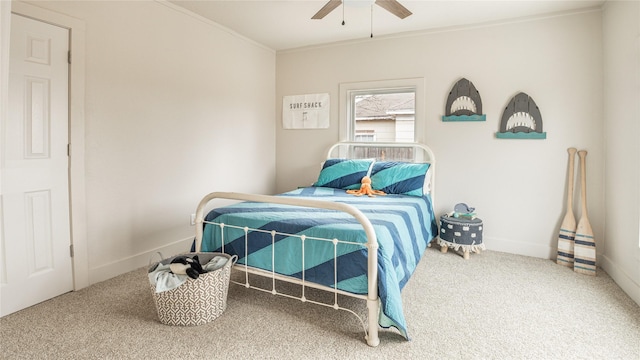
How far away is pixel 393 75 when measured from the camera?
13.3 feet

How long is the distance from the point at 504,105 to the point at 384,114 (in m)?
1.27

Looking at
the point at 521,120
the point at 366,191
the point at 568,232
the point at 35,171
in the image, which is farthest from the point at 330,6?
the point at 568,232

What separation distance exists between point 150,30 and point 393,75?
2.49 m

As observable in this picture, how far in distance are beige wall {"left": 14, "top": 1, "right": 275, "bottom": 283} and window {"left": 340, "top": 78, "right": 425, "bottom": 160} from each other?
126 cm

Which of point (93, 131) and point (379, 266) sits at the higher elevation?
point (93, 131)

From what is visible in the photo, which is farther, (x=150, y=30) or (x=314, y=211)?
(x=150, y=30)

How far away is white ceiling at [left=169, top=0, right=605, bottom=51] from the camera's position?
3162 mm

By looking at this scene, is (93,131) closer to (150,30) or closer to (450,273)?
(150,30)

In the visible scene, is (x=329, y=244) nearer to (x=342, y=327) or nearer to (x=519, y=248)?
(x=342, y=327)

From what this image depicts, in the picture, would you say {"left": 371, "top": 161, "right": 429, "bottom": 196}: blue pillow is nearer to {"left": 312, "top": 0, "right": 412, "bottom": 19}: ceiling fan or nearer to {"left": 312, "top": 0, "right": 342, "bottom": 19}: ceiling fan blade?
{"left": 312, "top": 0, "right": 412, "bottom": 19}: ceiling fan

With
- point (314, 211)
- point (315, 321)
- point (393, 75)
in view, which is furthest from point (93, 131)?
point (393, 75)

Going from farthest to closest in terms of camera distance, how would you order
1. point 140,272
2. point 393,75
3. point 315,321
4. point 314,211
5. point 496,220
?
1. point 393,75
2. point 496,220
3. point 140,272
4. point 314,211
5. point 315,321

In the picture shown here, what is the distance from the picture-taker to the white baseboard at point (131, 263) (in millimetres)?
2786

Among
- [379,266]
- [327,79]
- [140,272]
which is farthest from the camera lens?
[327,79]
